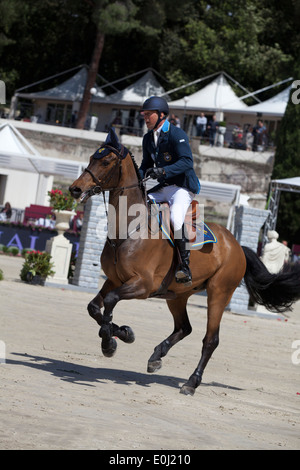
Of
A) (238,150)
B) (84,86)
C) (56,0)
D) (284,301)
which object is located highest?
(56,0)

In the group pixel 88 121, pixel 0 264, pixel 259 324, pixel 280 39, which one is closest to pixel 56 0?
pixel 88 121

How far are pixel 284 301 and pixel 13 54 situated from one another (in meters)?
51.3

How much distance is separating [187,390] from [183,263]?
137cm

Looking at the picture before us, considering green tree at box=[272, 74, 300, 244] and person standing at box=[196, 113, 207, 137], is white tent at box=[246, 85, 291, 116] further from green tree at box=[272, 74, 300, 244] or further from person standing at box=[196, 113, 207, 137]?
person standing at box=[196, 113, 207, 137]

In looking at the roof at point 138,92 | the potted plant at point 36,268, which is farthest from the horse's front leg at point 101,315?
the roof at point 138,92

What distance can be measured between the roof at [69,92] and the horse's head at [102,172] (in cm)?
4490

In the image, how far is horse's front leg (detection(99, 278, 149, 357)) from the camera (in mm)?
7934

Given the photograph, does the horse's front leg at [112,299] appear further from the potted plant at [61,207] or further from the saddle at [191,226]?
the potted plant at [61,207]

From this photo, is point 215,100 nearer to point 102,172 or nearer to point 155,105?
point 155,105

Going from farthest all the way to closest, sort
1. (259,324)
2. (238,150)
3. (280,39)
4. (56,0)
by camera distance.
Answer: (280,39), (56,0), (238,150), (259,324)

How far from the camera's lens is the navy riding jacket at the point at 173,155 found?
8.62 metres

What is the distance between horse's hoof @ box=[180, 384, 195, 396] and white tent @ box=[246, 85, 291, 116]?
127ft

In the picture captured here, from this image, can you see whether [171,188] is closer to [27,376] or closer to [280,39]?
[27,376]

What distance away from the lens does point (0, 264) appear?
22641mm
